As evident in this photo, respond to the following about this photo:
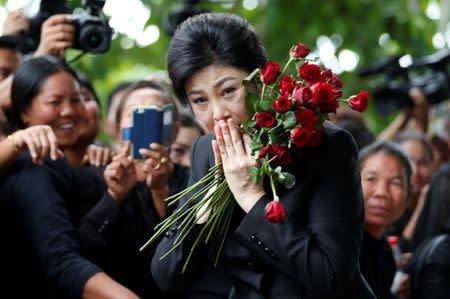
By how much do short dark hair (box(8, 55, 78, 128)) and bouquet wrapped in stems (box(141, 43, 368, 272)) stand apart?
1.66m

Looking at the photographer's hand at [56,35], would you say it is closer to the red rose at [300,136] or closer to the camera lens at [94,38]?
the camera lens at [94,38]

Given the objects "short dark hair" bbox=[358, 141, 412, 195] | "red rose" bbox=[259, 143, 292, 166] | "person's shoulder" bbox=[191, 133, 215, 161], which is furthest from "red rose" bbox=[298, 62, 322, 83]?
"short dark hair" bbox=[358, 141, 412, 195]

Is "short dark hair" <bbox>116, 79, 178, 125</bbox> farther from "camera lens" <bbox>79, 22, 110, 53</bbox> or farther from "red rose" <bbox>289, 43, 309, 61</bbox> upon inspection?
"red rose" <bbox>289, 43, 309, 61</bbox>

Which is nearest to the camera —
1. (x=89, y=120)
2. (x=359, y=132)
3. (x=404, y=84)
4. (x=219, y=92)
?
(x=219, y=92)

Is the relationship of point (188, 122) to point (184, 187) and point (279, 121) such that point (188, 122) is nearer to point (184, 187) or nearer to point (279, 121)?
point (184, 187)

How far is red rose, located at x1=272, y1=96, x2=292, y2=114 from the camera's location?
303 centimetres

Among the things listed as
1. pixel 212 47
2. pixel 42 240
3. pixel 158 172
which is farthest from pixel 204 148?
pixel 42 240

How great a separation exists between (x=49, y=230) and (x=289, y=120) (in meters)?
1.57

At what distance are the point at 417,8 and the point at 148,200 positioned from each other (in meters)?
5.52

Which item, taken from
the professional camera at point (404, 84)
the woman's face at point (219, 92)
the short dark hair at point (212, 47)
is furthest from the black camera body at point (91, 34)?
the professional camera at point (404, 84)

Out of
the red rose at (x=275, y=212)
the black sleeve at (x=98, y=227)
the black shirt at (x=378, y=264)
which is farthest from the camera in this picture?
the black shirt at (x=378, y=264)

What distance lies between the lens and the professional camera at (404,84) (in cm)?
770

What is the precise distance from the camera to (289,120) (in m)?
3.02

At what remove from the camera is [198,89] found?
3.36 m
